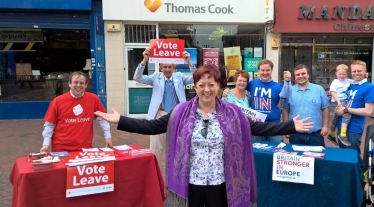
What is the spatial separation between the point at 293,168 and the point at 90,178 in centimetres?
212

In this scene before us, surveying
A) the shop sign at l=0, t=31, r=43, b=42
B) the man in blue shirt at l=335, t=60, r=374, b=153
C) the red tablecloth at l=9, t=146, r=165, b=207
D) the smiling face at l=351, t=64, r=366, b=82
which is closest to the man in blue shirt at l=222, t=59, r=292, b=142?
the man in blue shirt at l=335, t=60, r=374, b=153

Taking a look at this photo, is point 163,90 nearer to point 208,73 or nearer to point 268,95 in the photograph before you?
point 268,95

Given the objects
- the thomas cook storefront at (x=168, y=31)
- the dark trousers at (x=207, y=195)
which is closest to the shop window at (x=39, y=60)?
the thomas cook storefront at (x=168, y=31)

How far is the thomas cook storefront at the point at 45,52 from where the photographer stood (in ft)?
33.3

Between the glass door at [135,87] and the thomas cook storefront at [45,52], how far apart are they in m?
0.74

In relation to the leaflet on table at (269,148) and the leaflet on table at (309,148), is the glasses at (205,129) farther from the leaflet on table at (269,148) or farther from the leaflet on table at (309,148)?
the leaflet on table at (309,148)

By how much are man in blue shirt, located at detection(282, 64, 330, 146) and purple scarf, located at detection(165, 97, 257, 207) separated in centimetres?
184

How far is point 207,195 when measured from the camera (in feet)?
8.96

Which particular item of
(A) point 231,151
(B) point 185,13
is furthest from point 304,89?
(B) point 185,13

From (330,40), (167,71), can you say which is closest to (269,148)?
(167,71)

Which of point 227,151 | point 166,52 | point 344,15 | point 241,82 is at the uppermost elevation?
point 344,15

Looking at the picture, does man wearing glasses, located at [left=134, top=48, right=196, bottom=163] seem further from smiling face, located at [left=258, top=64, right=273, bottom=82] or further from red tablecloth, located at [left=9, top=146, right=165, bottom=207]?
red tablecloth, located at [left=9, top=146, right=165, bottom=207]

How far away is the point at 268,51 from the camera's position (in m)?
10.8

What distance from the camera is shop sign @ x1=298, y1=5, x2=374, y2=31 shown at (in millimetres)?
10391
